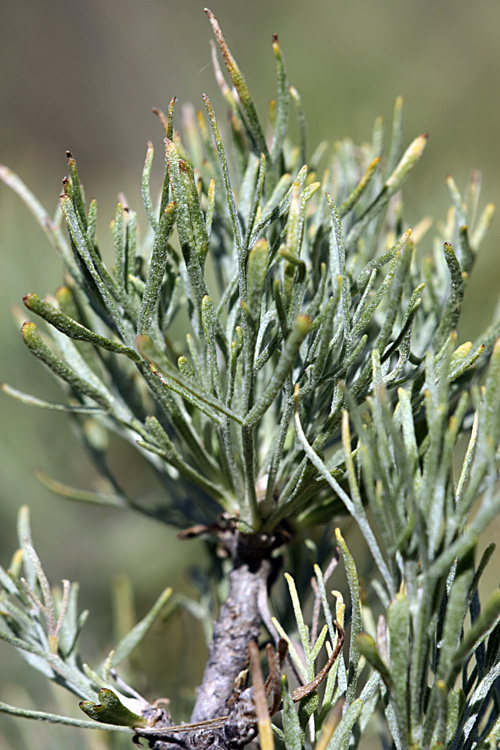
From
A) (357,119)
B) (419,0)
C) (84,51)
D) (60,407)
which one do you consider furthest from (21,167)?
(84,51)

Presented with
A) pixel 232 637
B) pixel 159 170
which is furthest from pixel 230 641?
pixel 159 170

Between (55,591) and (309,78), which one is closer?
(55,591)

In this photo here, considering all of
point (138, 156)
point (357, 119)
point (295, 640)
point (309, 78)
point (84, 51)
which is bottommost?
point (295, 640)

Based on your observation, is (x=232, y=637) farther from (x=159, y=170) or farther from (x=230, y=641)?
(x=159, y=170)

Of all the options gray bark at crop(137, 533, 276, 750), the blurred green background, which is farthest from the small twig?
the blurred green background

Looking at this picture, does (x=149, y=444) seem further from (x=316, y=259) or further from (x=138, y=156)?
(x=138, y=156)

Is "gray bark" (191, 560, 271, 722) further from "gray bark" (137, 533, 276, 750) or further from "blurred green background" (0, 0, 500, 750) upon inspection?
"blurred green background" (0, 0, 500, 750)

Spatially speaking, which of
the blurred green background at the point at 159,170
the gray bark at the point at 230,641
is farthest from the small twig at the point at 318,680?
the blurred green background at the point at 159,170

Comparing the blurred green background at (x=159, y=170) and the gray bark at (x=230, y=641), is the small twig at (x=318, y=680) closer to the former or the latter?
the gray bark at (x=230, y=641)
